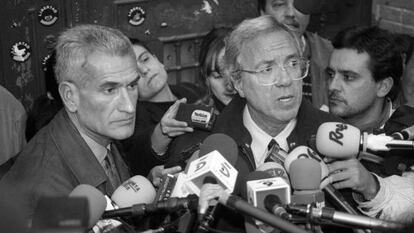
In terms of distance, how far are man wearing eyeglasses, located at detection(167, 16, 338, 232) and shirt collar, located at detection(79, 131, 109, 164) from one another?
1.95 feet

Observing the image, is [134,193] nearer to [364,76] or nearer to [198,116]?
[198,116]

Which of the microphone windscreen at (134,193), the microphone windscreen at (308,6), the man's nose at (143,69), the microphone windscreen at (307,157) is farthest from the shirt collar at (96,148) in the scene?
the microphone windscreen at (308,6)

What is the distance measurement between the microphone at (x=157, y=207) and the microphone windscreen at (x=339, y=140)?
0.80m

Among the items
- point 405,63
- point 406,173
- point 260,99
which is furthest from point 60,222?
point 405,63

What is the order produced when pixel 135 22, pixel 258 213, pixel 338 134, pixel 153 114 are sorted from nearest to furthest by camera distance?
pixel 258 213 < pixel 338 134 < pixel 153 114 < pixel 135 22

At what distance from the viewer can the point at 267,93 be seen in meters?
3.83

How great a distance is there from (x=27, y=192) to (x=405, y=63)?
2.62 metres

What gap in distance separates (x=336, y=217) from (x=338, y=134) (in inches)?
34.2

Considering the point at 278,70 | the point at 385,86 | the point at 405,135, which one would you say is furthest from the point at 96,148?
the point at 385,86

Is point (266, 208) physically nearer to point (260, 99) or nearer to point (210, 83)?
point (260, 99)

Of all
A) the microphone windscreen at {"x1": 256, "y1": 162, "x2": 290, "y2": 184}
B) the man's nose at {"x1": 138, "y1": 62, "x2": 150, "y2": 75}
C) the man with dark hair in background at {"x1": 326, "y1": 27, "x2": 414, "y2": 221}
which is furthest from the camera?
the man's nose at {"x1": 138, "y1": 62, "x2": 150, "y2": 75}

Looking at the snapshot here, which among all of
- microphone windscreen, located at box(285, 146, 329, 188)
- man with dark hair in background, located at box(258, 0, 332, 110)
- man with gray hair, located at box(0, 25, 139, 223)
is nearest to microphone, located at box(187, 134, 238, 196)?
microphone windscreen, located at box(285, 146, 329, 188)

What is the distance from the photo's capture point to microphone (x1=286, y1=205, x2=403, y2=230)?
2.38 metres

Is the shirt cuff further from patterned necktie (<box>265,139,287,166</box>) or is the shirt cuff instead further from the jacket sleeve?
patterned necktie (<box>265,139,287,166</box>)
